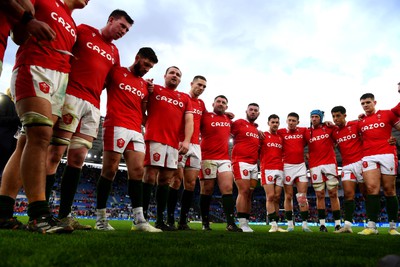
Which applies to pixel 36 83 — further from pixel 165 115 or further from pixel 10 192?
pixel 165 115

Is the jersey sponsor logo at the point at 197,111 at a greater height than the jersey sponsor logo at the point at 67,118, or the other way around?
the jersey sponsor logo at the point at 197,111

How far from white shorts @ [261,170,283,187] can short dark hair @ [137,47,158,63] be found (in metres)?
4.39

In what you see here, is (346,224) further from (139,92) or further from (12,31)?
(12,31)

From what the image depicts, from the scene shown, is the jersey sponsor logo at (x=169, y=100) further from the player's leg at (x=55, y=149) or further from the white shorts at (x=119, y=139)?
the player's leg at (x=55, y=149)

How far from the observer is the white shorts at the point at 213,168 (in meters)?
6.01

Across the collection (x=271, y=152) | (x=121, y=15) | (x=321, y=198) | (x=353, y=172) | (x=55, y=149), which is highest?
(x=121, y=15)

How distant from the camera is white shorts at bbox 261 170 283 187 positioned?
24.7 feet

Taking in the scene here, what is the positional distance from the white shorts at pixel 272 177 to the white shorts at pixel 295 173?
0.22 metres

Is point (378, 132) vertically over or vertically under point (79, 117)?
over

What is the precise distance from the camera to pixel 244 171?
6.43 m

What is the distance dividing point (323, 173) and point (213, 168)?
3.33 metres

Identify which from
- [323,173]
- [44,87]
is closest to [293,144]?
[323,173]

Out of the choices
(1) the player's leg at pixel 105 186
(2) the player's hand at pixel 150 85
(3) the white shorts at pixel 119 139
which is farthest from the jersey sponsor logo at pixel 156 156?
(2) the player's hand at pixel 150 85

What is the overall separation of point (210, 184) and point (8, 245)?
451 cm
